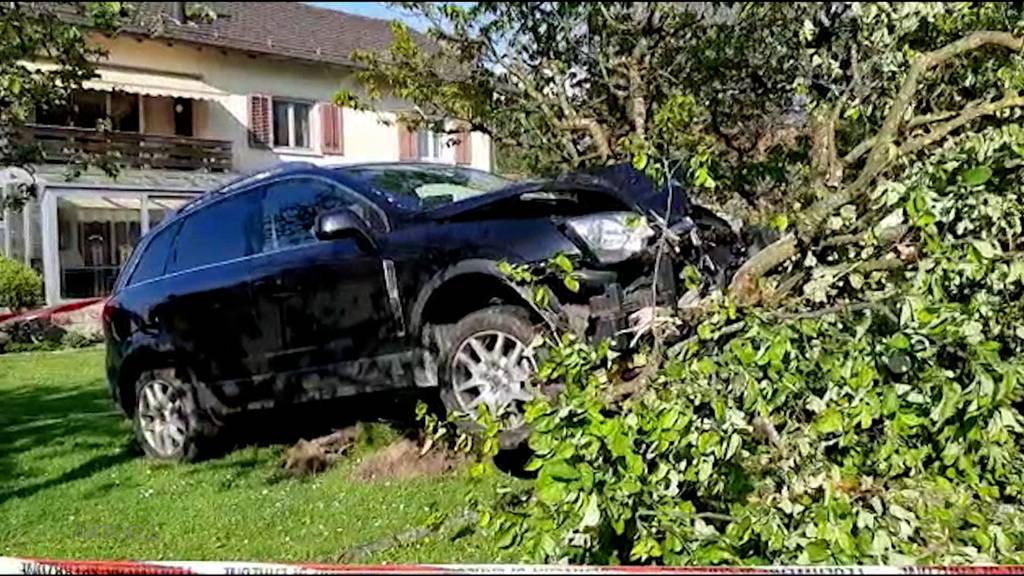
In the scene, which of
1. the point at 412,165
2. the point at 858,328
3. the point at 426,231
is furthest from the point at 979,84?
the point at 412,165

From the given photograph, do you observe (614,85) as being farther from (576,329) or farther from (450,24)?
(576,329)

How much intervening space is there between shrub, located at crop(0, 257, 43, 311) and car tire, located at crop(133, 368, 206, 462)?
12.0 m

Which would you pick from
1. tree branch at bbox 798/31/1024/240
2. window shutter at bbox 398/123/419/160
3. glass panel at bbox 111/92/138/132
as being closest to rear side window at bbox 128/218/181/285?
tree branch at bbox 798/31/1024/240

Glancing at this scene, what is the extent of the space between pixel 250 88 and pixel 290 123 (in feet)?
4.91

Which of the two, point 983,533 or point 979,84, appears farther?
point 979,84

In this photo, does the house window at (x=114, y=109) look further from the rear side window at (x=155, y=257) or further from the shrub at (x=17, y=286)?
the rear side window at (x=155, y=257)

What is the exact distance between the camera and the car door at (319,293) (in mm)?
6289

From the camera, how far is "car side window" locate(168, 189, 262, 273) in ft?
23.8

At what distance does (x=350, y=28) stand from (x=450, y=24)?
85.0ft

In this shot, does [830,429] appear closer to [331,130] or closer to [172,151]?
[172,151]

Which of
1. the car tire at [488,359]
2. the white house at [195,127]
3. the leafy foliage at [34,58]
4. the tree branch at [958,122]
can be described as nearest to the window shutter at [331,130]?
the white house at [195,127]

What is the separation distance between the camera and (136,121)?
28000mm

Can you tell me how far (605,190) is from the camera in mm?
5762

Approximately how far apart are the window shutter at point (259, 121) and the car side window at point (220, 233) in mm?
21785
